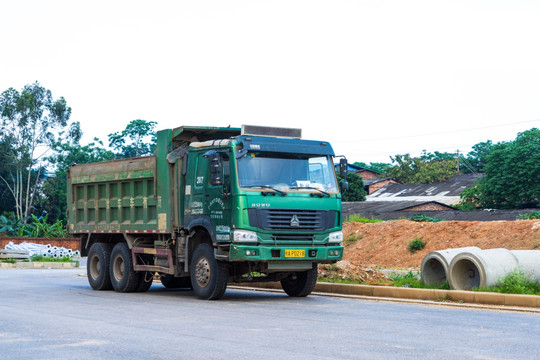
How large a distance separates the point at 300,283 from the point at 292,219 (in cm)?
194

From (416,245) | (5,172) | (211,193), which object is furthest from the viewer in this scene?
(5,172)

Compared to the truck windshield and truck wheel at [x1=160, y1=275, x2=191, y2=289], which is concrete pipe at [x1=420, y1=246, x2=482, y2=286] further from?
truck wheel at [x1=160, y1=275, x2=191, y2=289]

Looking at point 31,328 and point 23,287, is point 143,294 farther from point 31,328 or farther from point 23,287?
point 31,328

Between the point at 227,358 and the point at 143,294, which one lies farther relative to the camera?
the point at 143,294

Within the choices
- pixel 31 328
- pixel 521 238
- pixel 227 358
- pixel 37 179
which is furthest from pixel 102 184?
pixel 37 179

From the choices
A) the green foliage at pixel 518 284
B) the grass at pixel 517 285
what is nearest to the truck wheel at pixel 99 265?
the grass at pixel 517 285

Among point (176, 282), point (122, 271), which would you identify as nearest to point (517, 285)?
point (176, 282)

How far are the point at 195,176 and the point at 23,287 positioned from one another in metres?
6.51

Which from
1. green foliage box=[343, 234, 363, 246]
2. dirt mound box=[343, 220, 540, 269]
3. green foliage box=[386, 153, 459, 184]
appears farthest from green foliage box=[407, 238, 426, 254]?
green foliage box=[386, 153, 459, 184]

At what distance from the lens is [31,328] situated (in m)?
11.0

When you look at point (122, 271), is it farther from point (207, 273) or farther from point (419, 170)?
point (419, 170)

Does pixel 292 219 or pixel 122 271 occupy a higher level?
pixel 292 219

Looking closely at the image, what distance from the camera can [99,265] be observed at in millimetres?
19344

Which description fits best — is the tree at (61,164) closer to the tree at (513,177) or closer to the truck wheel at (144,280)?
the tree at (513,177)
